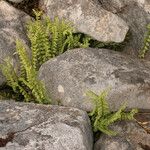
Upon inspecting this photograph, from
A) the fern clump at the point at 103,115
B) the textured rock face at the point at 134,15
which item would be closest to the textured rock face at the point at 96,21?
the textured rock face at the point at 134,15

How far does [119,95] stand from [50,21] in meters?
1.80

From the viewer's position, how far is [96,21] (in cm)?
645

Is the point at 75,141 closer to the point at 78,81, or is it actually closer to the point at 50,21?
the point at 78,81

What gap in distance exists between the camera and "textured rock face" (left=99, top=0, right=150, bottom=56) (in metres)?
6.84

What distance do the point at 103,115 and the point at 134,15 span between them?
228 cm

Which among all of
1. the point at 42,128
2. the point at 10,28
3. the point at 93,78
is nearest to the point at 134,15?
the point at 93,78

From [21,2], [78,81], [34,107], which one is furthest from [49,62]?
[21,2]

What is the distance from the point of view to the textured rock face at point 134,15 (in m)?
6.84

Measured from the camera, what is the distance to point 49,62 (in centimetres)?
607

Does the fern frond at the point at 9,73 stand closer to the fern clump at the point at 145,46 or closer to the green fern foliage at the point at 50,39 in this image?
the green fern foliage at the point at 50,39

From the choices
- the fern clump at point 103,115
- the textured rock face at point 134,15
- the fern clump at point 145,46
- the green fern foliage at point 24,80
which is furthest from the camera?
the textured rock face at point 134,15

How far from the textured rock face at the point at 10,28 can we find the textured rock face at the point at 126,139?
2.01 metres

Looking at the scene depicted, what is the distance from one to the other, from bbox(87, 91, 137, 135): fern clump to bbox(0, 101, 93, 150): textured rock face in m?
0.16

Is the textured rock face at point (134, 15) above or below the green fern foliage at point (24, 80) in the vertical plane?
above
